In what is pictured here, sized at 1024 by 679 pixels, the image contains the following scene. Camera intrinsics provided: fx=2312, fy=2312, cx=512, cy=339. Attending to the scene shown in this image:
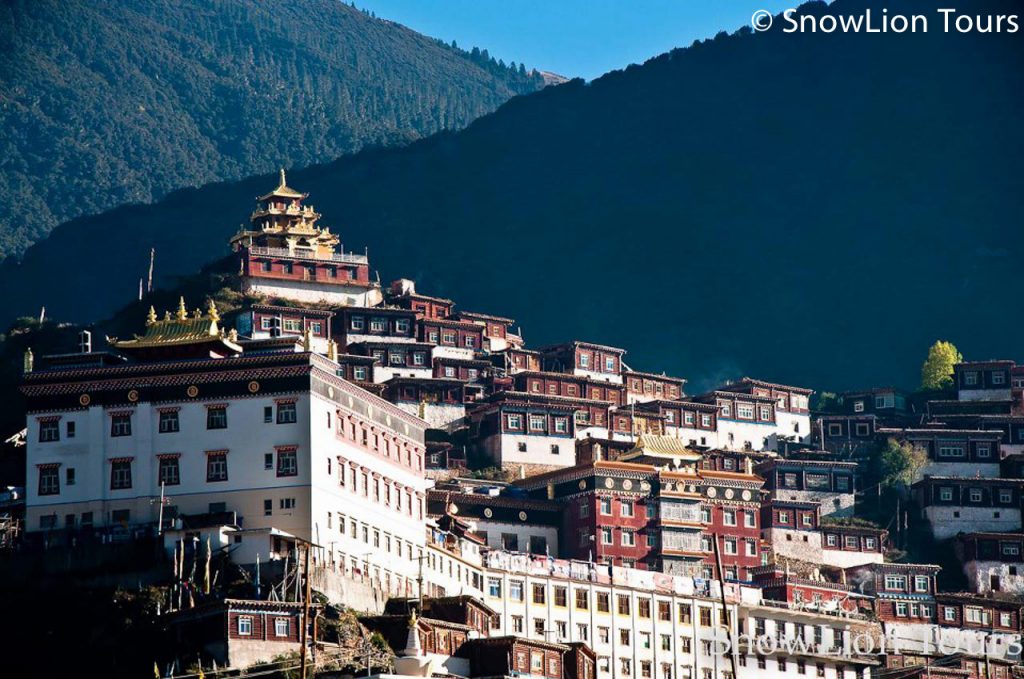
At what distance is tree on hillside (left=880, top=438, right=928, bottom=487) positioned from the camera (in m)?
166

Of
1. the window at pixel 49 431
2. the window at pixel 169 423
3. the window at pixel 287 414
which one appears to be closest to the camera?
the window at pixel 287 414

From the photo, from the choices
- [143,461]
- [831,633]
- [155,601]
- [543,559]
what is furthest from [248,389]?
[831,633]

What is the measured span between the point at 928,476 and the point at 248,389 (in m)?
71.4

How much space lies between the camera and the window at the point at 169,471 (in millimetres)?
102312

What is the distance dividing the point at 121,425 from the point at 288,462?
8270mm

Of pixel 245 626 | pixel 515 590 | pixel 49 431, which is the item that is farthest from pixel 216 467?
pixel 515 590

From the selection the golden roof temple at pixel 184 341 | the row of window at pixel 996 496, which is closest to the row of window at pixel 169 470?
the golden roof temple at pixel 184 341

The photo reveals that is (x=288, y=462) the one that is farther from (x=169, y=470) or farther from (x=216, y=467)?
(x=169, y=470)

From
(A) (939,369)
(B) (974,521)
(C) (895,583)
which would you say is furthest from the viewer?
(A) (939,369)

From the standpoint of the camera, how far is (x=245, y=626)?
293ft

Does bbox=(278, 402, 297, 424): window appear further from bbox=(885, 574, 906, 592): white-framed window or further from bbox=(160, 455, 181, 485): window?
bbox=(885, 574, 906, 592): white-framed window

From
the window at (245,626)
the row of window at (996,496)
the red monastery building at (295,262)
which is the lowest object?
the window at (245,626)

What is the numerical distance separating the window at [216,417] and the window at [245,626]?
50.2ft

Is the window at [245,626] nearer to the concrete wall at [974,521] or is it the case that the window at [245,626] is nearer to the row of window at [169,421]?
the row of window at [169,421]
